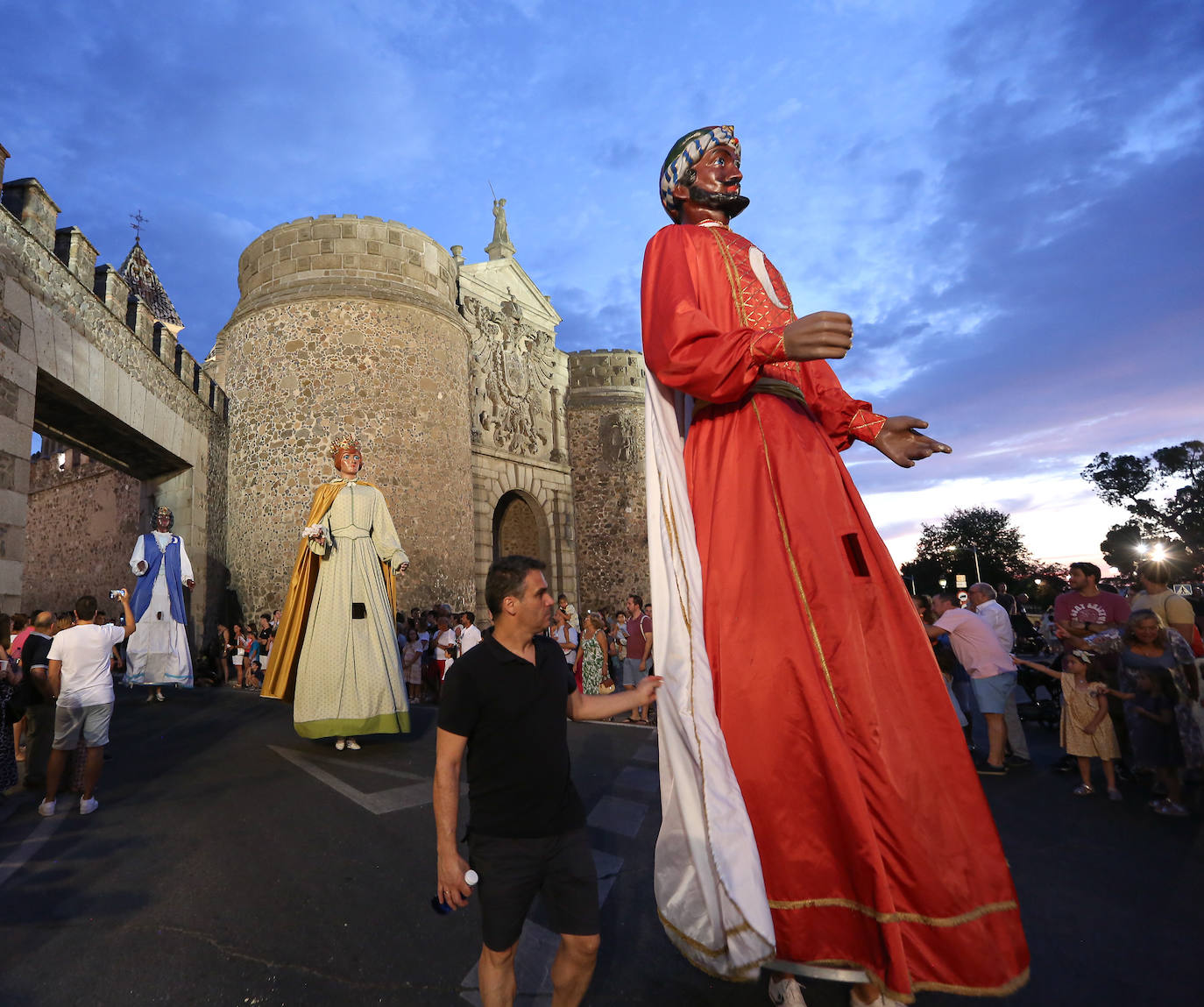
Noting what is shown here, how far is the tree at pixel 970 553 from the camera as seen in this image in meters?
44.4

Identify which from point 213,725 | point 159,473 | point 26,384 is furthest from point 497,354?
point 213,725

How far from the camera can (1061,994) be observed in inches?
77.0

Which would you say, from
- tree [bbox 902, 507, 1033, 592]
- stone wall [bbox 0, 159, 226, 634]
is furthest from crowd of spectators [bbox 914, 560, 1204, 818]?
tree [bbox 902, 507, 1033, 592]

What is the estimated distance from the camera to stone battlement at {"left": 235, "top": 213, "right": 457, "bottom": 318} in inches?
557

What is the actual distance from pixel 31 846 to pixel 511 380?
1607cm

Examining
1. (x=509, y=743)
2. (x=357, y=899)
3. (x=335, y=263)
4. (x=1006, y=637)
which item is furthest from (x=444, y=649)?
(x=509, y=743)

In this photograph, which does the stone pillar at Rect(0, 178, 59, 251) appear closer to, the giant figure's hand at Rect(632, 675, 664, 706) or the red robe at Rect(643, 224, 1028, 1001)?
the red robe at Rect(643, 224, 1028, 1001)

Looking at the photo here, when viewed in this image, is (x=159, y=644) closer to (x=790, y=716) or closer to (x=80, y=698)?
(x=80, y=698)

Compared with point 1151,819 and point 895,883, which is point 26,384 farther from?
point 1151,819

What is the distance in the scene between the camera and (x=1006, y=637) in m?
6.12

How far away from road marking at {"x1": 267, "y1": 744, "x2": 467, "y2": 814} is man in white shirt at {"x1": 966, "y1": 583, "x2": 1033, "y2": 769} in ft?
14.6

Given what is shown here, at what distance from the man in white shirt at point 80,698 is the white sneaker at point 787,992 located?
13.6ft

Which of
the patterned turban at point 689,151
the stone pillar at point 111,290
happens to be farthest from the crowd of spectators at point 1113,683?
the stone pillar at point 111,290

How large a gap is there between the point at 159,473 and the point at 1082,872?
1412 centimetres
